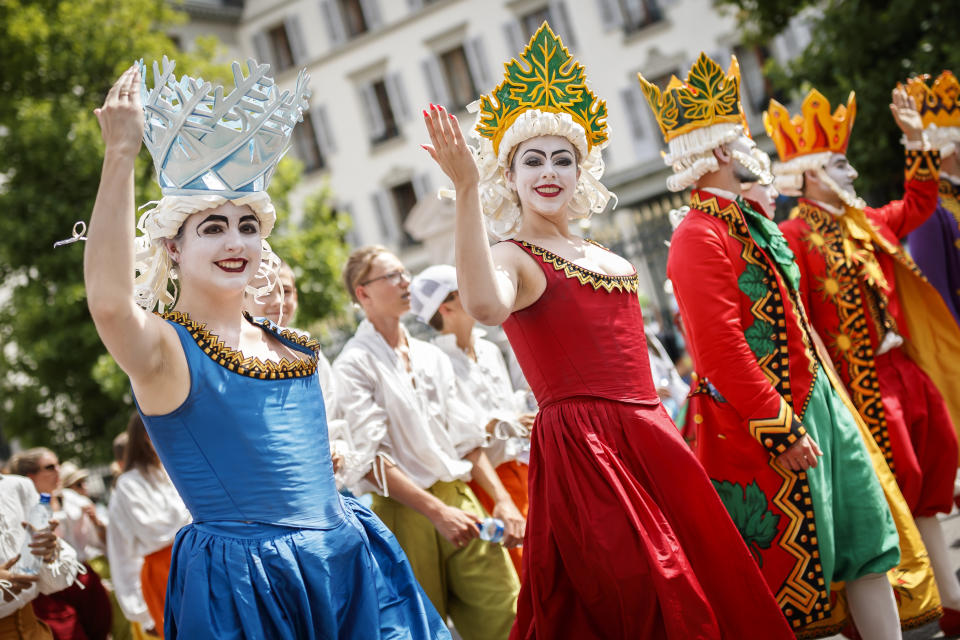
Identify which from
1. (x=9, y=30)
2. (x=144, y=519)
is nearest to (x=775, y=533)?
(x=144, y=519)

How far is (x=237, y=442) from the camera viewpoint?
9.06 ft

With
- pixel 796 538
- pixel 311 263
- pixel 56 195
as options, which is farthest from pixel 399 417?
pixel 311 263

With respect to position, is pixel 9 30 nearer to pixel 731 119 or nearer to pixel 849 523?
pixel 731 119

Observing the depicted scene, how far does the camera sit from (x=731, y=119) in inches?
178

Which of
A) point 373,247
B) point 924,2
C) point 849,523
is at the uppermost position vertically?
point 924,2

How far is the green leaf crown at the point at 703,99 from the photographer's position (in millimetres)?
4500

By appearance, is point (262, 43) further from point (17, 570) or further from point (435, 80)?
point (17, 570)

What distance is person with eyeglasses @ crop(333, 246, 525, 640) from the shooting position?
4379mm

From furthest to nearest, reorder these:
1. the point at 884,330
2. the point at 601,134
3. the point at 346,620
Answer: the point at 884,330
the point at 601,134
the point at 346,620

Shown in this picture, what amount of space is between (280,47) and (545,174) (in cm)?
3018

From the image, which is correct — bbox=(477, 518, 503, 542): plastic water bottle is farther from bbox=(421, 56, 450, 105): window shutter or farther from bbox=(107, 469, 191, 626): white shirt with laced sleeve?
bbox=(421, 56, 450, 105): window shutter

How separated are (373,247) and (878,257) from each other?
256 cm

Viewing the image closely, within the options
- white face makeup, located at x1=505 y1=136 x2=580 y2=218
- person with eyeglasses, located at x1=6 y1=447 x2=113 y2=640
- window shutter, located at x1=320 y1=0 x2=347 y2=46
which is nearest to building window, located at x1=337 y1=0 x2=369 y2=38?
window shutter, located at x1=320 y1=0 x2=347 y2=46

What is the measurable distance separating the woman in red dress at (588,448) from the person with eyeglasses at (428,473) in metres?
1.03
